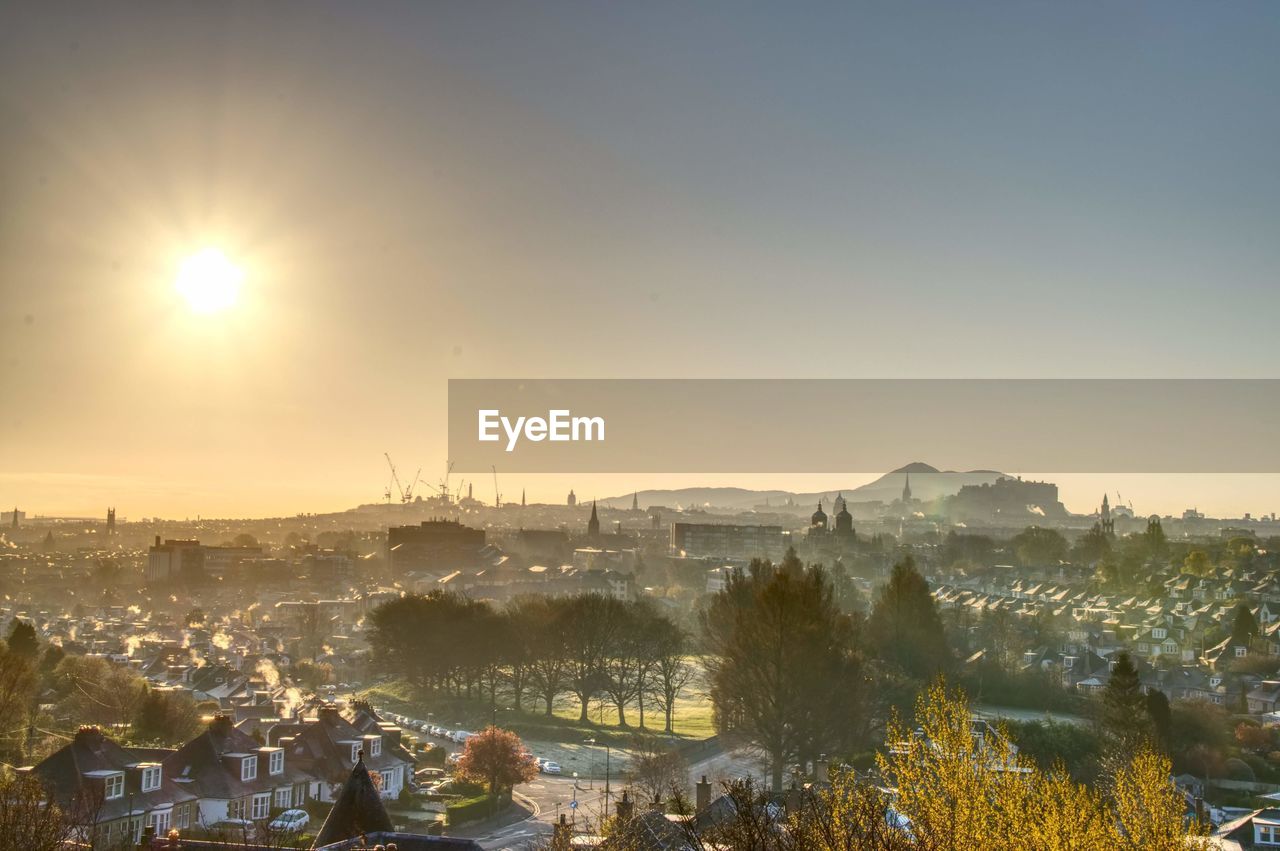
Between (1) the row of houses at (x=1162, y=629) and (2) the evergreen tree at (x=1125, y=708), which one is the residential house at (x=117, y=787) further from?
(1) the row of houses at (x=1162, y=629)

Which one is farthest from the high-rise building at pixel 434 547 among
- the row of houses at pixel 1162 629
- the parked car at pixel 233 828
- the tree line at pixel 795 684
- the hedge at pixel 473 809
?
the parked car at pixel 233 828

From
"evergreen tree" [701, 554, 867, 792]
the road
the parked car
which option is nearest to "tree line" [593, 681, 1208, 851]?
the parked car

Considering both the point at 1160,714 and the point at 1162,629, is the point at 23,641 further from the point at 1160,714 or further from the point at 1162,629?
the point at 1162,629

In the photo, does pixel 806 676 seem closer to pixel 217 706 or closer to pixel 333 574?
pixel 217 706

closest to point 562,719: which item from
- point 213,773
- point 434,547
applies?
point 213,773

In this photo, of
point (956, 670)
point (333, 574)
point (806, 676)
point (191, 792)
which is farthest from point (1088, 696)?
point (333, 574)
